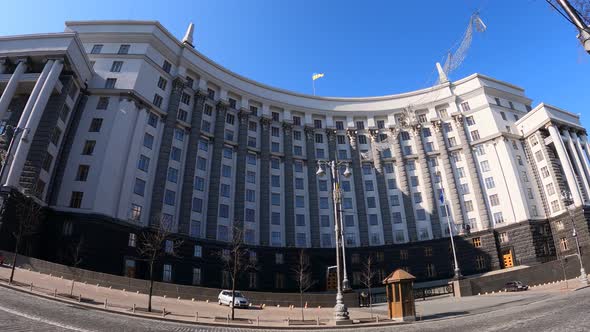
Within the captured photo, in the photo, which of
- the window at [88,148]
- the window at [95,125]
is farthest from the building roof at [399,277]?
the window at [95,125]

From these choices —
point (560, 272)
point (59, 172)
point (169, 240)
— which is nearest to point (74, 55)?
point (59, 172)

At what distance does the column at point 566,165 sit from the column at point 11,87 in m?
80.0

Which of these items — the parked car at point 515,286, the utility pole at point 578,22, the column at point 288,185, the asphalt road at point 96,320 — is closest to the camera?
the utility pole at point 578,22

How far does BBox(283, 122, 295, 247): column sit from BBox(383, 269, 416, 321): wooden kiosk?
A: 38.3 metres

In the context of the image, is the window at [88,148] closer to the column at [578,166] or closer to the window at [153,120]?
the window at [153,120]

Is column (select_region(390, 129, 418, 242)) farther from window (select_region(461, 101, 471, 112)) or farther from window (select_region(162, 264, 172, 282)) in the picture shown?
window (select_region(162, 264, 172, 282))

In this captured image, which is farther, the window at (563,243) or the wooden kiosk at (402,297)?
the window at (563,243)

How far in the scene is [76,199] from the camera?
149 ft

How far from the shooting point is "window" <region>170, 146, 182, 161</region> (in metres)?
58.4

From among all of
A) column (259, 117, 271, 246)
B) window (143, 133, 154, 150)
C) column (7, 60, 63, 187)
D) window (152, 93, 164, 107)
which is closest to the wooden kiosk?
column (7, 60, 63, 187)

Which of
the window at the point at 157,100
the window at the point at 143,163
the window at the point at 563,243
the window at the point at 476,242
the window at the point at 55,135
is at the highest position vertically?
the window at the point at 157,100

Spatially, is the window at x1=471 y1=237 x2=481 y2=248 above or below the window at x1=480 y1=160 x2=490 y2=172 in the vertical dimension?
below

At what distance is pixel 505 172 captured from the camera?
65375mm

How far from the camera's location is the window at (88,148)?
1911 inches
